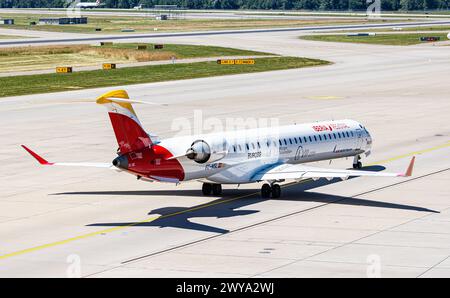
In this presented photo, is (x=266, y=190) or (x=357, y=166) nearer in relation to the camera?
(x=266, y=190)

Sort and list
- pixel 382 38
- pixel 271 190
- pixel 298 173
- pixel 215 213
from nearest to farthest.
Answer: pixel 215 213 < pixel 298 173 < pixel 271 190 < pixel 382 38

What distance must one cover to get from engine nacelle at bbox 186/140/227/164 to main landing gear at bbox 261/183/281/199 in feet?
8.25

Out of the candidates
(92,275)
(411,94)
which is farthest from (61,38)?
(92,275)

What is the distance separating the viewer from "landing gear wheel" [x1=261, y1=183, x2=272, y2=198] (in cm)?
4484

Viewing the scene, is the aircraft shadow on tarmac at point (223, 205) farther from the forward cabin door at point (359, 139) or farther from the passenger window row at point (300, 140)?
the forward cabin door at point (359, 139)

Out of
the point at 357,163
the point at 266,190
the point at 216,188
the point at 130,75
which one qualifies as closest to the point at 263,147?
Result: the point at 266,190

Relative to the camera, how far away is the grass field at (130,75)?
102312 millimetres

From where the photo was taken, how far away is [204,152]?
4288 cm

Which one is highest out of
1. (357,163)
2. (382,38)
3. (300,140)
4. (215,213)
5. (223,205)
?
(300,140)

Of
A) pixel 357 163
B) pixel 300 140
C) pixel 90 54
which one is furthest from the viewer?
pixel 90 54

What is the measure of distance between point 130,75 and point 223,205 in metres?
72.0

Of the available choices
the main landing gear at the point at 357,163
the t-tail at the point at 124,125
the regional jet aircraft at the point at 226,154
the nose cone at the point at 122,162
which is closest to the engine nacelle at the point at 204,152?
the regional jet aircraft at the point at 226,154

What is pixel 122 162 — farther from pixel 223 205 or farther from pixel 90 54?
pixel 90 54

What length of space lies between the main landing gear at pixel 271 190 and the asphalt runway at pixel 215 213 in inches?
15.0
